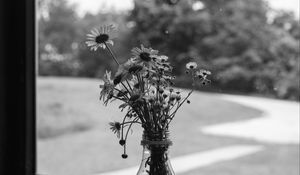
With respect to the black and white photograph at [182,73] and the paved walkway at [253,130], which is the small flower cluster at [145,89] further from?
the paved walkway at [253,130]

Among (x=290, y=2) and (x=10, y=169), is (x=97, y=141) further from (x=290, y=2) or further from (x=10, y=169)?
(x=290, y=2)

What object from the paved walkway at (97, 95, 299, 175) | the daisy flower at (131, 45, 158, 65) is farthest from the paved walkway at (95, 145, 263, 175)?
the daisy flower at (131, 45, 158, 65)

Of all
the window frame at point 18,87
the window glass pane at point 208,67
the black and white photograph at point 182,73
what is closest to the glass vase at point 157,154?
the black and white photograph at point 182,73

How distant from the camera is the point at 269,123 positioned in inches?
73.8

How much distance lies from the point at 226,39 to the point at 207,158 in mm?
542

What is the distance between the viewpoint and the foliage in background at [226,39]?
1.78 m

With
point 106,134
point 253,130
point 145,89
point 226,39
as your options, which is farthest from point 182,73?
point 106,134

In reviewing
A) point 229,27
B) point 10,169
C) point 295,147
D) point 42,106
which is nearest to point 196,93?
point 229,27

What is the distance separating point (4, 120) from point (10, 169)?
230 mm

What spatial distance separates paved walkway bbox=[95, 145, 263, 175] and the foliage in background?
29 centimetres

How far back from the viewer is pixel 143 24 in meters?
1.99

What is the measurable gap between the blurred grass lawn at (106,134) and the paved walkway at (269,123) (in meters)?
0.03

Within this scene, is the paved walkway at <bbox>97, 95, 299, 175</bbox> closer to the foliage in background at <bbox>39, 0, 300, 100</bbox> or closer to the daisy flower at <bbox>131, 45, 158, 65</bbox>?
the foliage in background at <bbox>39, 0, 300, 100</bbox>

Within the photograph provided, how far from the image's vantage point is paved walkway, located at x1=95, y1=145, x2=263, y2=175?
2.01m
